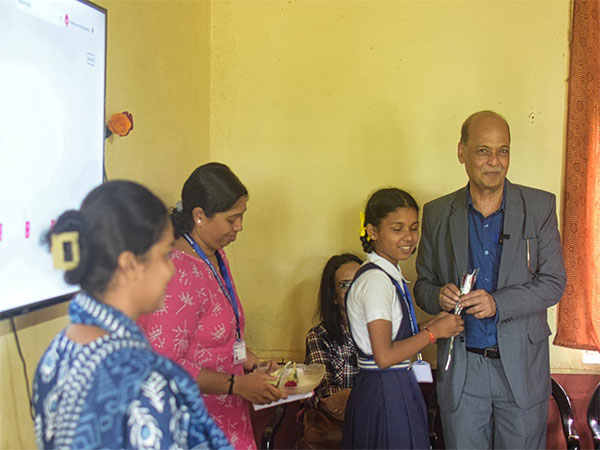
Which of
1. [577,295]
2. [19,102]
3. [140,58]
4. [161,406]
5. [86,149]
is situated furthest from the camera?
[577,295]

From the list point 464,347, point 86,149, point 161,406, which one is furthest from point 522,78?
point 161,406

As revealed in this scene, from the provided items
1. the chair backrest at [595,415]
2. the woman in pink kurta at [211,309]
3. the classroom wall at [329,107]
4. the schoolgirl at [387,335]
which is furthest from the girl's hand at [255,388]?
the chair backrest at [595,415]

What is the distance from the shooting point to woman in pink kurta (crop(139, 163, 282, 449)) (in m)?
1.69

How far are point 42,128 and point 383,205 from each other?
1145 millimetres

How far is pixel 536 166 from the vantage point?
3100 mm

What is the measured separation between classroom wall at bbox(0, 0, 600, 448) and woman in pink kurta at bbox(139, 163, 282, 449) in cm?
98

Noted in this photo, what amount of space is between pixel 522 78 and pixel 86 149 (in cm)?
222

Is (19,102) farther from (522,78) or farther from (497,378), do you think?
(522,78)

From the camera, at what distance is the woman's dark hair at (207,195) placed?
1.87 m

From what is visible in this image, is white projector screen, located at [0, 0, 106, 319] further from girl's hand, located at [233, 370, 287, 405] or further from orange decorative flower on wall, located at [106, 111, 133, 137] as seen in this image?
girl's hand, located at [233, 370, 287, 405]

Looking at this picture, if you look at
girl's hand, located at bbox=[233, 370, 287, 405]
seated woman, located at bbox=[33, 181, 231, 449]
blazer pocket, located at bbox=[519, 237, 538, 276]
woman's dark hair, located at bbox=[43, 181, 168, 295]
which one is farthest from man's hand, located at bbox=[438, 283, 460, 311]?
woman's dark hair, located at bbox=[43, 181, 168, 295]

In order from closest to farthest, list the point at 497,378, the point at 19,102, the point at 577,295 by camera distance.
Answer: the point at 19,102 → the point at 497,378 → the point at 577,295

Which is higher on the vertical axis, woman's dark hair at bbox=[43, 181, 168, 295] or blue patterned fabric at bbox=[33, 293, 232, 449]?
woman's dark hair at bbox=[43, 181, 168, 295]

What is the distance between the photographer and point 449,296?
87.7 inches
